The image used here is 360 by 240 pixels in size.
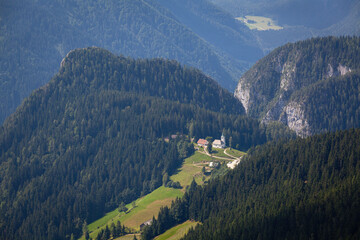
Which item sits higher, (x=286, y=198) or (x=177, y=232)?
(x=286, y=198)

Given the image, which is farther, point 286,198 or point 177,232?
point 177,232

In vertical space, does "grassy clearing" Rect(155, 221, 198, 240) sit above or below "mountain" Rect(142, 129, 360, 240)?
below

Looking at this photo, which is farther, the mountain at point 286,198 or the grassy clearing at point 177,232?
the grassy clearing at point 177,232

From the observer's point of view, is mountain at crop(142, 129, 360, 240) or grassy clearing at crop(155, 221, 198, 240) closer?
mountain at crop(142, 129, 360, 240)

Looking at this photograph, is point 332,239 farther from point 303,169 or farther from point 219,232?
point 303,169

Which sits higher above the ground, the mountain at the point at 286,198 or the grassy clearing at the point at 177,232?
the mountain at the point at 286,198
